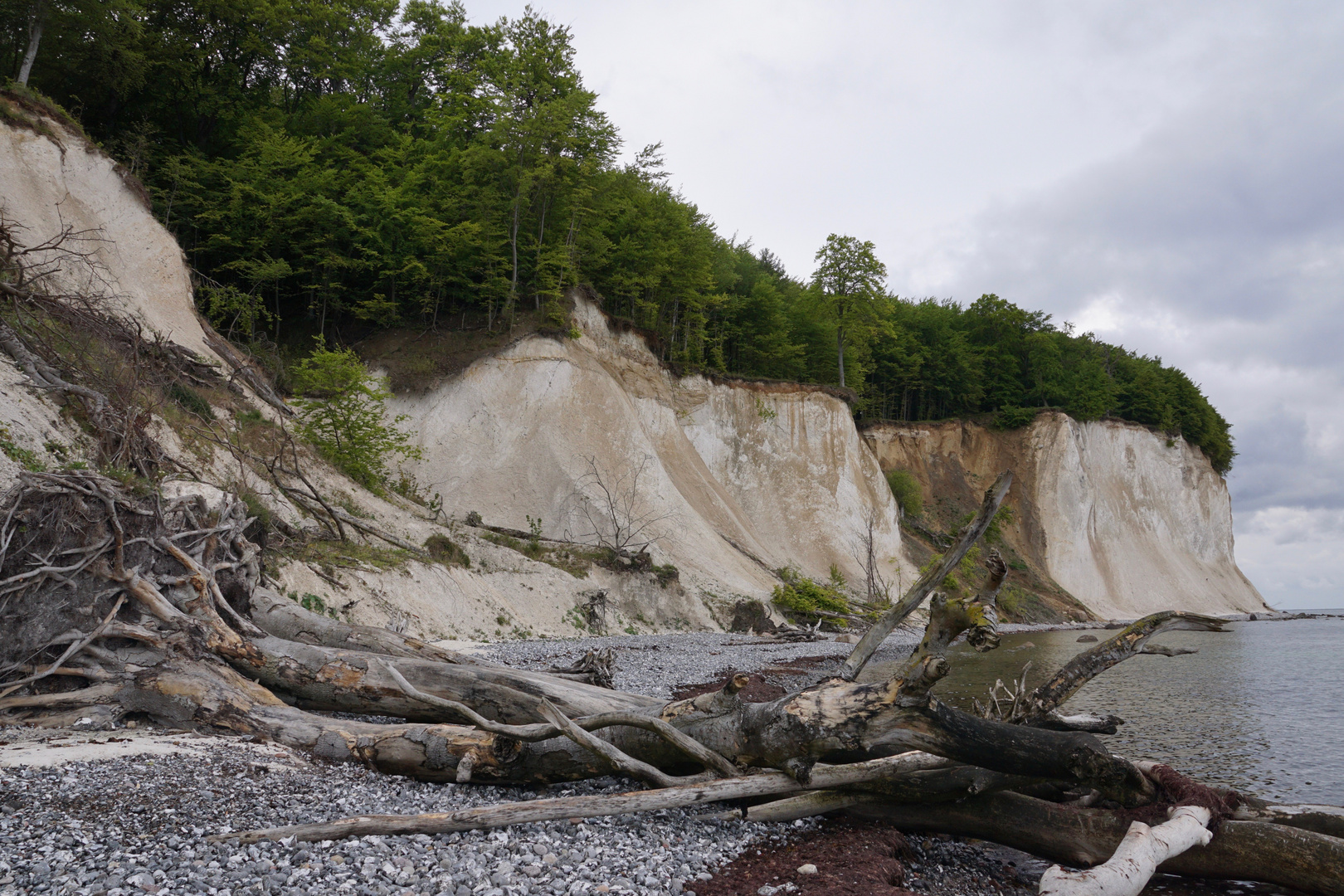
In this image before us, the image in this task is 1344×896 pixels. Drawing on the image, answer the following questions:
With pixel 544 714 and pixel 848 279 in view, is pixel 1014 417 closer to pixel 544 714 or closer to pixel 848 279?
pixel 848 279

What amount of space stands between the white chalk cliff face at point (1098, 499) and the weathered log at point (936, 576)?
150ft

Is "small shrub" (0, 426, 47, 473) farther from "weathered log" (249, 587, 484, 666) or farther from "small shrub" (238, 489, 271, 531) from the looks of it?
"weathered log" (249, 587, 484, 666)

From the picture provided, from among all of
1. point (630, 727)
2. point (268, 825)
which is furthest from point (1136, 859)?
Answer: point (268, 825)

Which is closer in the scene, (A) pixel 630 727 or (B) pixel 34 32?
(A) pixel 630 727

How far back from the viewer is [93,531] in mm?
6809

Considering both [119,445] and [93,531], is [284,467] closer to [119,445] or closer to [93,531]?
[119,445]

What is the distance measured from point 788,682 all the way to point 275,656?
9.80 m

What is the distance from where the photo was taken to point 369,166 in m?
30.7

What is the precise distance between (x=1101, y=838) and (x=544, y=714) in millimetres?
4014

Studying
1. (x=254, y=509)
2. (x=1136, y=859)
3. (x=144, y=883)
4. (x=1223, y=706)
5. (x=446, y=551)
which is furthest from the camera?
(x=446, y=551)

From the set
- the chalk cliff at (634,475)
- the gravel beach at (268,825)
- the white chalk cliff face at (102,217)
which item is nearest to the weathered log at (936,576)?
the gravel beach at (268,825)

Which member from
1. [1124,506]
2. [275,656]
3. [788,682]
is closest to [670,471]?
[788,682]

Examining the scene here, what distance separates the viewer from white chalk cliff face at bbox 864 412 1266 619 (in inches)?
1933

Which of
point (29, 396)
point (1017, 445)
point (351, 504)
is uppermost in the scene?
point (1017, 445)
